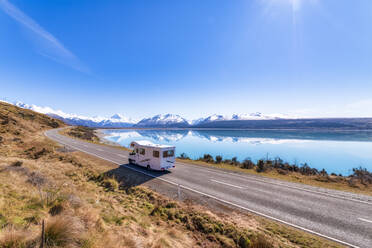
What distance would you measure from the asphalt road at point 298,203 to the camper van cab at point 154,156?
1131 mm

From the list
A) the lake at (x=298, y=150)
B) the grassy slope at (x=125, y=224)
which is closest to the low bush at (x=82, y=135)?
the lake at (x=298, y=150)

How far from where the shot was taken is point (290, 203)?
9523 mm

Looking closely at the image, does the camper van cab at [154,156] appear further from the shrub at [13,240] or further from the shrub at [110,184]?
the shrub at [13,240]

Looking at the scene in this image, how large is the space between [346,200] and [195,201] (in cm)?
1010

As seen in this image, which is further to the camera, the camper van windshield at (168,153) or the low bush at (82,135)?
the low bush at (82,135)

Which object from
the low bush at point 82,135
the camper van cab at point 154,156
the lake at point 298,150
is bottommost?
the lake at point 298,150

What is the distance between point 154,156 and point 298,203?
12.0 m

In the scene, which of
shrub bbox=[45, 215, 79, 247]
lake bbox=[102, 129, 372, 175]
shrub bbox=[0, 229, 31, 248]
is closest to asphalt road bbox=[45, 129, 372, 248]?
shrub bbox=[45, 215, 79, 247]

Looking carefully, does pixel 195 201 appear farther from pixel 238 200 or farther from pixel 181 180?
pixel 181 180

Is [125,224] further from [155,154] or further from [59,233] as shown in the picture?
[155,154]

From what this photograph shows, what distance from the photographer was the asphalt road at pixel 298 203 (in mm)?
7094

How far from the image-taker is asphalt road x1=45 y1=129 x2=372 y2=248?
7.09 meters

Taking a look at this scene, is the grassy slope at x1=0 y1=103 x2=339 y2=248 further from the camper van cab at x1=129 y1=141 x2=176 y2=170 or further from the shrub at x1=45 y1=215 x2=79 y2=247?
the camper van cab at x1=129 y1=141 x2=176 y2=170

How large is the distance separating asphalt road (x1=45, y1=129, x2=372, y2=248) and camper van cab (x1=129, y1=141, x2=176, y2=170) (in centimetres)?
113
